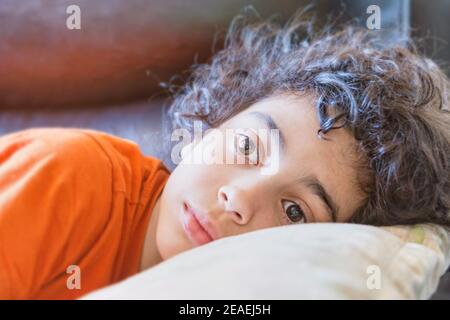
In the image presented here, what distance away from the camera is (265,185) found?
2.39ft

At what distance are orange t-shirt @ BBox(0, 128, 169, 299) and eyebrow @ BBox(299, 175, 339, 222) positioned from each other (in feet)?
0.75

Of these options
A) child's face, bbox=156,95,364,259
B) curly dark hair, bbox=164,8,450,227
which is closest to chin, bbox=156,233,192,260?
child's face, bbox=156,95,364,259

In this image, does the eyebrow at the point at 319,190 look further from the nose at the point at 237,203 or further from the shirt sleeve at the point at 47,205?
the shirt sleeve at the point at 47,205

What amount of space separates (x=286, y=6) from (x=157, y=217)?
1.92 ft

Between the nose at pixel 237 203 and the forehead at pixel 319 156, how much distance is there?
0.06m

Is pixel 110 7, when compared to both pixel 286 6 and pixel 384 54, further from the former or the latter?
pixel 384 54

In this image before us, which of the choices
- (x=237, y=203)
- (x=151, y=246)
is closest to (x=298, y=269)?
(x=237, y=203)

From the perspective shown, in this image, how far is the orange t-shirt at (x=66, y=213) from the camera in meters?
0.63

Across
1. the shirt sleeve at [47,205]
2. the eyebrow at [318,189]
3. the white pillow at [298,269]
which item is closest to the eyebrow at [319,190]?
the eyebrow at [318,189]

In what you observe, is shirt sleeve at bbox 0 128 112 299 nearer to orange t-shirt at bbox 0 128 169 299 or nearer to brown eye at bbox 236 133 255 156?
orange t-shirt at bbox 0 128 169 299
